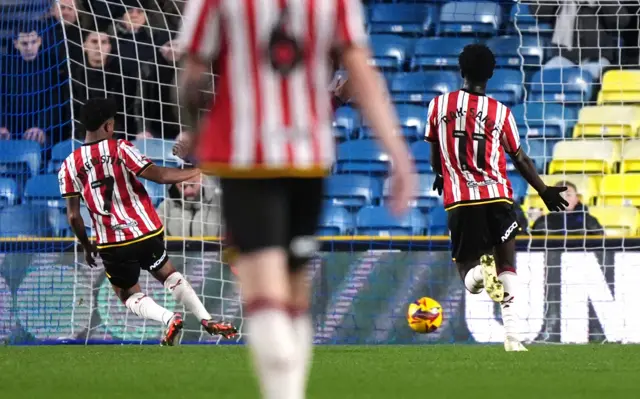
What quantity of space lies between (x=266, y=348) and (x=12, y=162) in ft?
28.6

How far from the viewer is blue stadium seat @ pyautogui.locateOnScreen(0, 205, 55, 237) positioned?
10.7 m

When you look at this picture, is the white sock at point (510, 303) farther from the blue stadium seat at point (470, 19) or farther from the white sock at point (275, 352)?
the blue stadium seat at point (470, 19)

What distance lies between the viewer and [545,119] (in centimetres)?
1241

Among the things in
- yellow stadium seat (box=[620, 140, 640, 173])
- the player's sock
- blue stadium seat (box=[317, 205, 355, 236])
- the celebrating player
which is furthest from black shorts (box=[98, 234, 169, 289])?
the player's sock

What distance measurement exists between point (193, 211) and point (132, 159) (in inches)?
99.6

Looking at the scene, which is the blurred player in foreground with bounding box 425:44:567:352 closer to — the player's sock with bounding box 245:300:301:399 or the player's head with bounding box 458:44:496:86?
the player's head with bounding box 458:44:496:86

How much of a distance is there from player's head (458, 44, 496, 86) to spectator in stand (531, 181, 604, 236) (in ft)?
9.48

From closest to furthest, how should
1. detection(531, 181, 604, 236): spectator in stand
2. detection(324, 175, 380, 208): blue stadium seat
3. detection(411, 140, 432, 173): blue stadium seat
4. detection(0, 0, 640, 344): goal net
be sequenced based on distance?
detection(0, 0, 640, 344): goal net < detection(531, 181, 604, 236): spectator in stand < detection(324, 175, 380, 208): blue stadium seat < detection(411, 140, 432, 173): blue stadium seat

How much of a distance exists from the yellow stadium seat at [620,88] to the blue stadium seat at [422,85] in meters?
1.38

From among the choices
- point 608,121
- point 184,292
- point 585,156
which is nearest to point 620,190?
point 585,156

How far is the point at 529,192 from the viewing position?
11852 mm

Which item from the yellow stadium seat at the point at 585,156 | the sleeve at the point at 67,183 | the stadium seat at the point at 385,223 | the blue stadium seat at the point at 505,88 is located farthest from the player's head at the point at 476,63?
the blue stadium seat at the point at 505,88

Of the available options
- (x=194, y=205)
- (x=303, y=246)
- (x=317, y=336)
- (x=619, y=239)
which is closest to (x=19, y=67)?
(x=194, y=205)

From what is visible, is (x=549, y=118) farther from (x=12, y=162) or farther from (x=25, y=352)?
(x=25, y=352)
